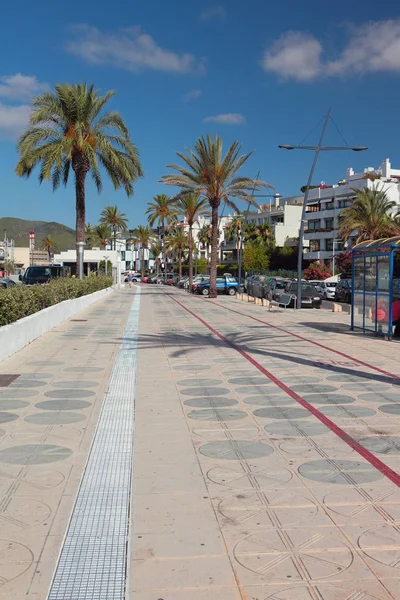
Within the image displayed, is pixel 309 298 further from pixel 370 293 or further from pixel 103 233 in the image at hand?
pixel 103 233

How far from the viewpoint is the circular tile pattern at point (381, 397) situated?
779cm

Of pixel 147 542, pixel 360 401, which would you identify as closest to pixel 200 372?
pixel 360 401

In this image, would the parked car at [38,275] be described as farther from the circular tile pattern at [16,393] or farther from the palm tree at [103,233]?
the palm tree at [103,233]

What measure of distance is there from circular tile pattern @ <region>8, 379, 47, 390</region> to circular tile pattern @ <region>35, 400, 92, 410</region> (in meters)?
1.10

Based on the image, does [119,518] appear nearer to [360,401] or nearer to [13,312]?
[360,401]

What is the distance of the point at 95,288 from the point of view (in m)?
33.2

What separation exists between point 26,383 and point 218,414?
3.20m

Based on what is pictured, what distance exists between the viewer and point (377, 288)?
50.1ft

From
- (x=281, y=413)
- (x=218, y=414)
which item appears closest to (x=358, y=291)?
(x=281, y=413)

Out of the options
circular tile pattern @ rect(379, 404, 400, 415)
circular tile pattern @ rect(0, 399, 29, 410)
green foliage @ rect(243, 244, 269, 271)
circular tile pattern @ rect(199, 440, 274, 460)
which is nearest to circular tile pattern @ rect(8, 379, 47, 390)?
circular tile pattern @ rect(0, 399, 29, 410)

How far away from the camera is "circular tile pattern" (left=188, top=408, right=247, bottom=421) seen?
6863 mm

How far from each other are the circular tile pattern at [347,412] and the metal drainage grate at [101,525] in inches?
88.5

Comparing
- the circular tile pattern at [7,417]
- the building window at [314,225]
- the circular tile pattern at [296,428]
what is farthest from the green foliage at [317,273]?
the circular tile pattern at [7,417]

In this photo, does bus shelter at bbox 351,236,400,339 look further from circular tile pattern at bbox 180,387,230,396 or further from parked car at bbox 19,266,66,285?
parked car at bbox 19,266,66,285
